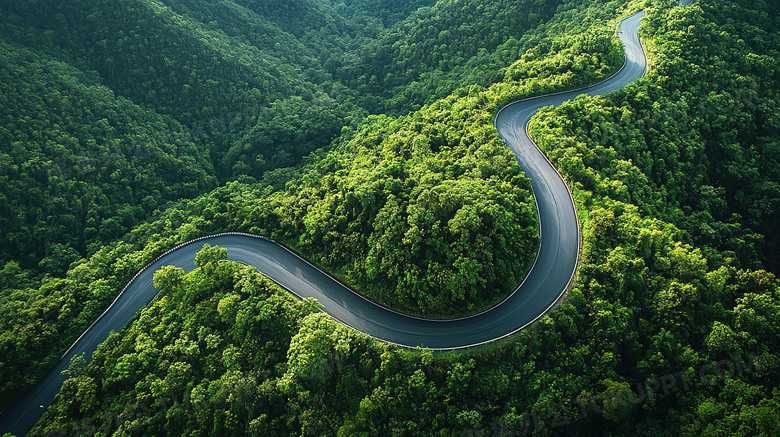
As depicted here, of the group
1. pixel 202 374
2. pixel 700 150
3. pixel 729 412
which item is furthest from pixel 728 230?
pixel 202 374

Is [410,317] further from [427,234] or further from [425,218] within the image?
[425,218]

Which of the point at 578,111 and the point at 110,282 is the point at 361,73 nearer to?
the point at 578,111

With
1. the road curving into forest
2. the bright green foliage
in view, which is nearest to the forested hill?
the bright green foliage

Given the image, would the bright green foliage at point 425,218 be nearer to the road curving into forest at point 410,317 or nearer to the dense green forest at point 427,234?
the dense green forest at point 427,234

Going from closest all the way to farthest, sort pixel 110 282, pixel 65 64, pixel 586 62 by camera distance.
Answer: pixel 110 282 < pixel 586 62 < pixel 65 64

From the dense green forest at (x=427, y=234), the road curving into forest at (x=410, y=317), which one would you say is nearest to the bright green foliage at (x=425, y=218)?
the dense green forest at (x=427, y=234)

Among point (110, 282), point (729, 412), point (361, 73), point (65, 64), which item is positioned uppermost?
point (361, 73)
